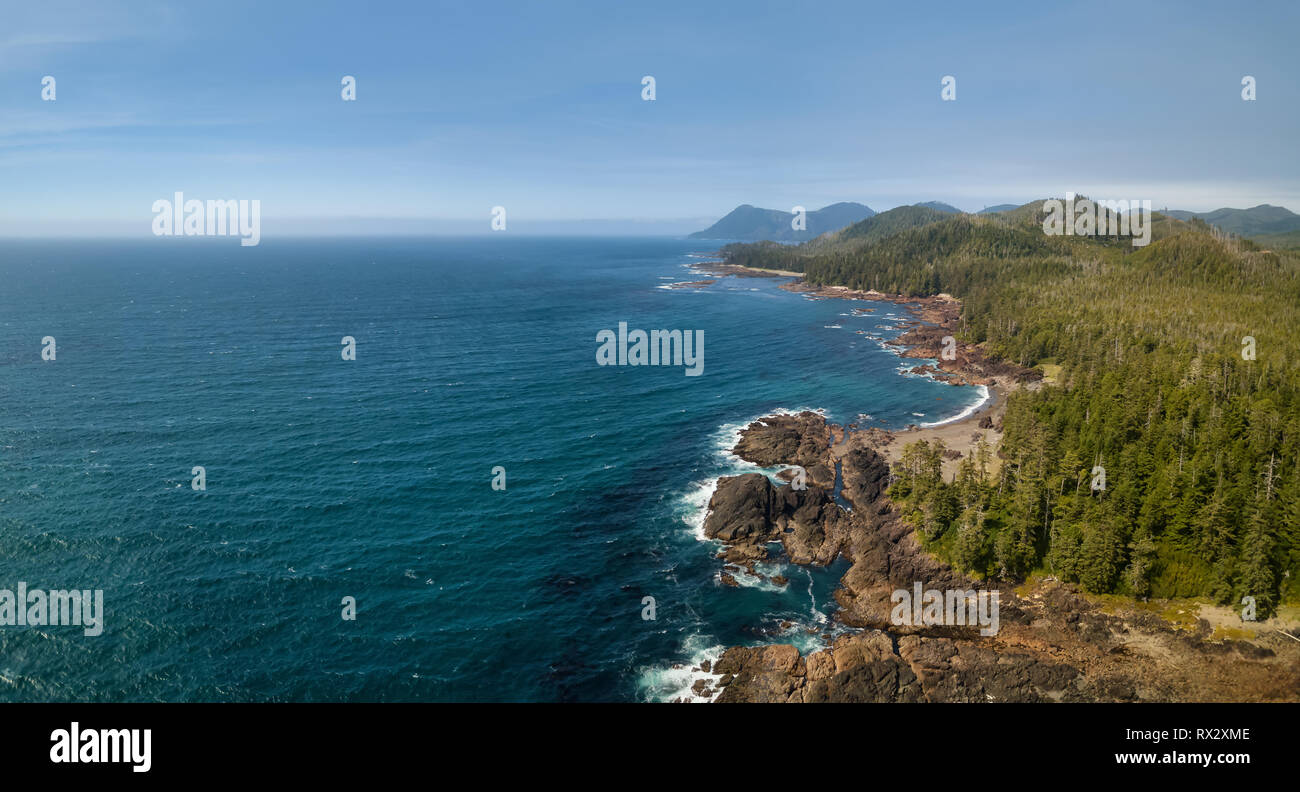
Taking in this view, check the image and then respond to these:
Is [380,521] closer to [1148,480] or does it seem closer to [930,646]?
[930,646]

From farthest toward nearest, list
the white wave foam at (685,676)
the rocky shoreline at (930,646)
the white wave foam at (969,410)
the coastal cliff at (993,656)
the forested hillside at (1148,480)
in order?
the white wave foam at (969,410), the forested hillside at (1148,480), the white wave foam at (685,676), the rocky shoreline at (930,646), the coastal cliff at (993,656)

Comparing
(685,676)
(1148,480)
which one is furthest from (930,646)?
(1148,480)

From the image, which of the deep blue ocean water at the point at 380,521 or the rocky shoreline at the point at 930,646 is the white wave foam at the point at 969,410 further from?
the rocky shoreline at the point at 930,646

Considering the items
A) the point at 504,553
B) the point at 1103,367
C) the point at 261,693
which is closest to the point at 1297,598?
the point at 1103,367

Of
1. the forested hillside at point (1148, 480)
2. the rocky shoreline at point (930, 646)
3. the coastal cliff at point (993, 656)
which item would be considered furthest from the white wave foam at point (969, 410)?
the coastal cliff at point (993, 656)

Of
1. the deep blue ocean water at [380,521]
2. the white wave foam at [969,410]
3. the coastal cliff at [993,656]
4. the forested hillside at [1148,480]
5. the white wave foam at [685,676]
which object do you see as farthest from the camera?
the white wave foam at [969,410]

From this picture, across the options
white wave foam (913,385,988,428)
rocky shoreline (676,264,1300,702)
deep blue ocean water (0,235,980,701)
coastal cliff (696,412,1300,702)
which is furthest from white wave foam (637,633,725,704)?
white wave foam (913,385,988,428)
